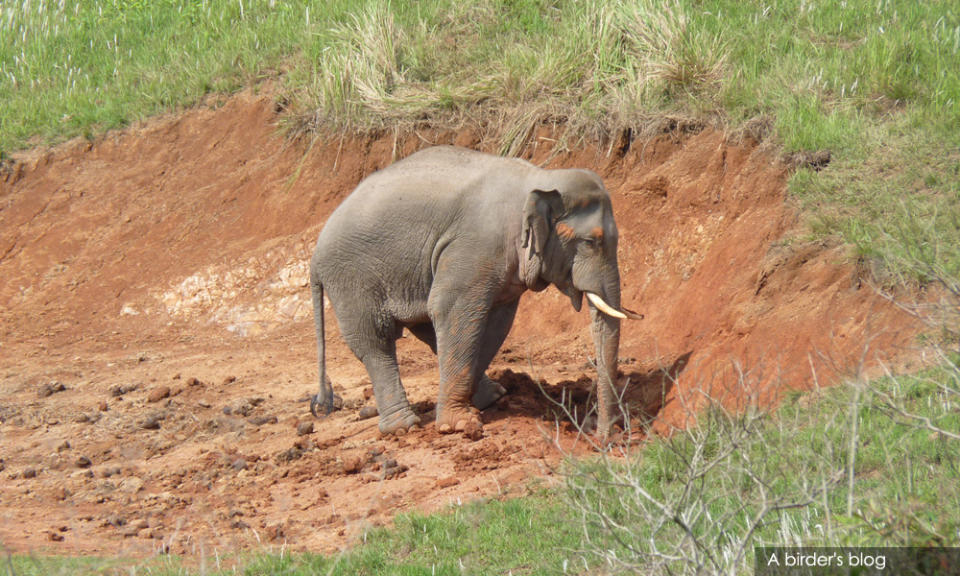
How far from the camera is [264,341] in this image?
1284 centimetres

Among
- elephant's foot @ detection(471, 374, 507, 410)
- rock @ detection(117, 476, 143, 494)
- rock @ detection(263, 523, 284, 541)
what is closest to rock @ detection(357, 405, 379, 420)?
elephant's foot @ detection(471, 374, 507, 410)

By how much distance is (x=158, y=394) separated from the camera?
10523 mm

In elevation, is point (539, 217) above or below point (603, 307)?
above

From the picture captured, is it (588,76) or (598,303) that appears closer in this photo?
(598,303)

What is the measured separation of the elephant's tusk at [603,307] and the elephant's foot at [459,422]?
4.16ft

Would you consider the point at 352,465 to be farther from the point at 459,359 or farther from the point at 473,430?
the point at 459,359

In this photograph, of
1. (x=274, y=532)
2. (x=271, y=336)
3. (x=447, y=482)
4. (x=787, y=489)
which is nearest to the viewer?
(x=787, y=489)

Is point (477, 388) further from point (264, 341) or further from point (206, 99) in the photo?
point (206, 99)

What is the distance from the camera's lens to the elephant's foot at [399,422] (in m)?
8.67

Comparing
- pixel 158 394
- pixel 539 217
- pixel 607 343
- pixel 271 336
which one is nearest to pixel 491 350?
pixel 607 343

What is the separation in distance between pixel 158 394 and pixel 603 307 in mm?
4793

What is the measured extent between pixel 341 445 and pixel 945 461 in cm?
465

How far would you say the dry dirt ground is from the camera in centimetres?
736

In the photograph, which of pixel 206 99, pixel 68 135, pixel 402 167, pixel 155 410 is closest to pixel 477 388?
pixel 402 167
